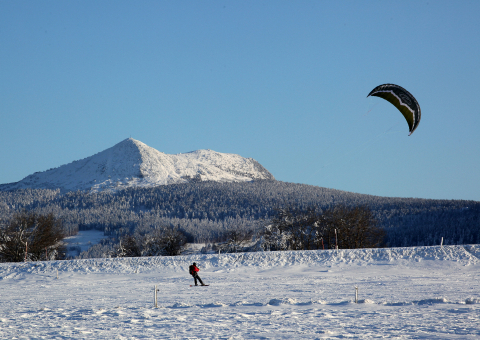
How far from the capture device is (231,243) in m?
74.0

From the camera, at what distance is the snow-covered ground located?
1247 cm

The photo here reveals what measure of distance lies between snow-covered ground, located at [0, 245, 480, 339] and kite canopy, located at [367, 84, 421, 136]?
9.27m

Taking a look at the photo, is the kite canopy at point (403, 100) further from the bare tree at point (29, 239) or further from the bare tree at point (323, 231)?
the bare tree at point (29, 239)

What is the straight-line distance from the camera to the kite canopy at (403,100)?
24.9 meters

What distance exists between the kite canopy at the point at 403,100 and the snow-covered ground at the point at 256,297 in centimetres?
927

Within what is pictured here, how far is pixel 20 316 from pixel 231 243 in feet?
195

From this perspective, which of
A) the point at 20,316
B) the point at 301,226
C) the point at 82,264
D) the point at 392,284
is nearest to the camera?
the point at 20,316

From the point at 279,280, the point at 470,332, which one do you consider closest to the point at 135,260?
the point at 279,280

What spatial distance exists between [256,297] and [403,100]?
14.2m

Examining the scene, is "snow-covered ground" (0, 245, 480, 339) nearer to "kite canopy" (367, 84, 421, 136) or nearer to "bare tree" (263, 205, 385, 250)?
"kite canopy" (367, 84, 421, 136)

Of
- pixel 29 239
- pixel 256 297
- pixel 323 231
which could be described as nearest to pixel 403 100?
pixel 256 297

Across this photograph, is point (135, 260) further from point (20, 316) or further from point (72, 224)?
point (72, 224)

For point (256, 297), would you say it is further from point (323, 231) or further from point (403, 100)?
point (323, 231)

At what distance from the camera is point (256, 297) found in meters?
19.4
